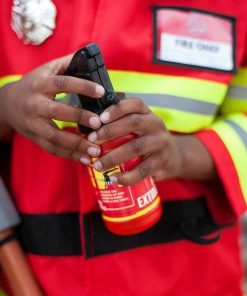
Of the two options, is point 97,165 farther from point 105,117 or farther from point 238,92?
point 238,92

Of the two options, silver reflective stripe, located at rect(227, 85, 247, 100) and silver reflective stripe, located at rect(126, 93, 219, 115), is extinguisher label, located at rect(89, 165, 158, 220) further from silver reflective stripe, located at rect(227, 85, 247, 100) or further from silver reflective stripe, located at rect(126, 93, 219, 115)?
silver reflective stripe, located at rect(227, 85, 247, 100)

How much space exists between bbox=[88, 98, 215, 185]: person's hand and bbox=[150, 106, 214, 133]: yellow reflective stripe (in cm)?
4

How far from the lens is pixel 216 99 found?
123 centimetres

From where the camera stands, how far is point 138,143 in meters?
1.00

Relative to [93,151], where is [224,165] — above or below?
below

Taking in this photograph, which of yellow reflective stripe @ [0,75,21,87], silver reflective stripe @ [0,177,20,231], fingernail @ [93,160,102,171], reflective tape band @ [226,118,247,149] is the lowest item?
silver reflective stripe @ [0,177,20,231]

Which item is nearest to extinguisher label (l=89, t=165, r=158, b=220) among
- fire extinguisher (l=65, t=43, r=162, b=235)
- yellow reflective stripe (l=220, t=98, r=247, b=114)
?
fire extinguisher (l=65, t=43, r=162, b=235)

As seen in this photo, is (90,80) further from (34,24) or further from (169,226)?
(169,226)

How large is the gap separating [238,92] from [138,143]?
0.38m

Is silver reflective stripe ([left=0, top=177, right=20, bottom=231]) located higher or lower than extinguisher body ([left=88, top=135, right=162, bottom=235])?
lower

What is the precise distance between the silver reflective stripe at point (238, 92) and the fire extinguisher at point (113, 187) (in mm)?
332

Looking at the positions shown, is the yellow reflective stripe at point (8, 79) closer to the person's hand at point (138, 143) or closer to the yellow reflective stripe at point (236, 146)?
the person's hand at point (138, 143)

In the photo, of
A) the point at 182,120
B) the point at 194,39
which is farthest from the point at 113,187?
the point at 194,39

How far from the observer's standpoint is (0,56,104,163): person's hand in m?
A: 0.95
